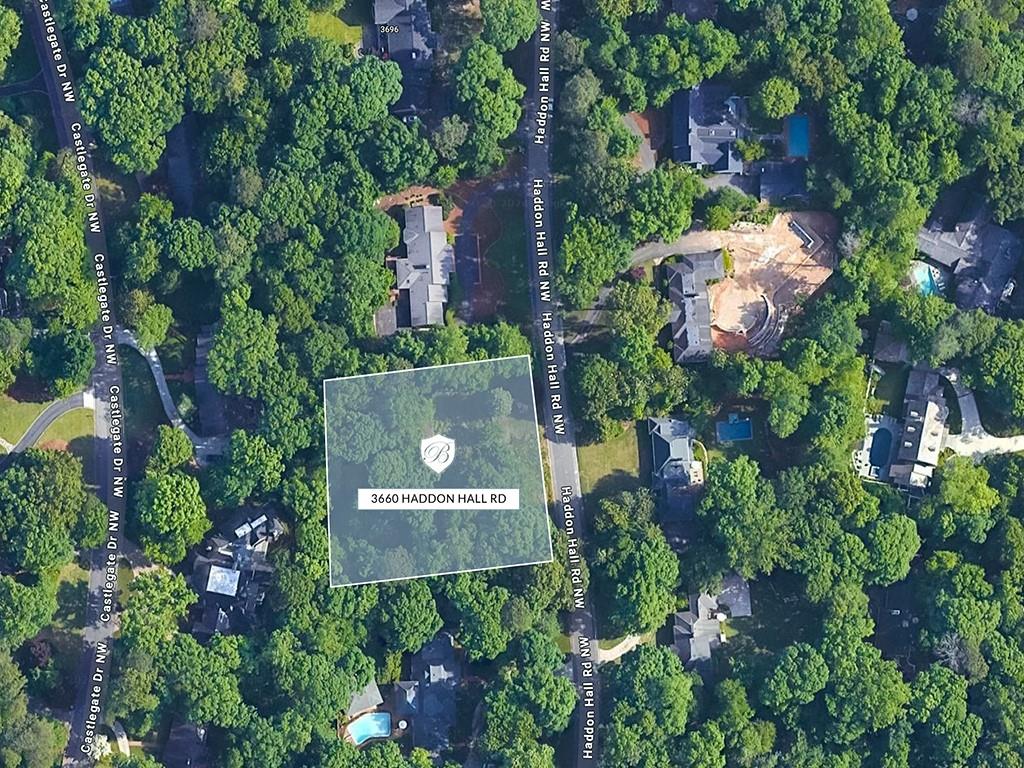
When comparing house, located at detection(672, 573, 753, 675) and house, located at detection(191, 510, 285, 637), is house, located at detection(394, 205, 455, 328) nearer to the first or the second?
house, located at detection(191, 510, 285, 637)

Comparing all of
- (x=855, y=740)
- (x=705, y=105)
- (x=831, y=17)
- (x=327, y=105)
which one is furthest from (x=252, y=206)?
(x=855, y=740)

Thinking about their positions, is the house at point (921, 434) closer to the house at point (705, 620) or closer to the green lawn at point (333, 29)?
the house at point (705, 620)

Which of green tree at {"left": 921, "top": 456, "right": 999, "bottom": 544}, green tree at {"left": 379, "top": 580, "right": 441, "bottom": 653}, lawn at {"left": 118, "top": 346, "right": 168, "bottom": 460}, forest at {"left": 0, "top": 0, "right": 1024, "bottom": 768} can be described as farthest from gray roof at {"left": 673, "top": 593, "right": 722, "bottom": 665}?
lawn at {"left": 118, "top": 346, "right": 168, "bottom": 460}

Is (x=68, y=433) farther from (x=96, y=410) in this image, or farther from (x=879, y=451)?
(x=879, y=451)

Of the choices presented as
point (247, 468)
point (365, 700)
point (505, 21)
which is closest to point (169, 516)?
point (247, 468)

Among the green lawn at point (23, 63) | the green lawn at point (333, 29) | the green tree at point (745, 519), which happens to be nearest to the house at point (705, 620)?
the green tree at point (745, 519)

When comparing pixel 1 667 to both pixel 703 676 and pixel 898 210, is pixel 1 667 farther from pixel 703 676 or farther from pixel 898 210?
pixel 898 210
